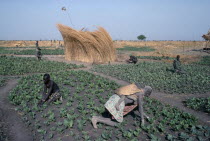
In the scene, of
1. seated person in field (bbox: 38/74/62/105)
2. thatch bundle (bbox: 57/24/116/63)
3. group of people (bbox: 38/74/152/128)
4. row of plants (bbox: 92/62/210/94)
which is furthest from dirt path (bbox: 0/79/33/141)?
thatch bundle (bbox: 57/24/116/63)

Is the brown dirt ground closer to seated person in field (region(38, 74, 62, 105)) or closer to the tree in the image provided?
seated person in field (region(38, 74, 62, 105))

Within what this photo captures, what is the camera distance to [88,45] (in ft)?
48.6

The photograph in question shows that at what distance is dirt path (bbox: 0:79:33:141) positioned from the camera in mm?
4426

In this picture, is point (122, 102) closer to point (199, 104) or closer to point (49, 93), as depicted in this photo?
point (49, 93)

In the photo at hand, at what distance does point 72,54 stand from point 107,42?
9.99 ft

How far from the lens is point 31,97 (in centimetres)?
629

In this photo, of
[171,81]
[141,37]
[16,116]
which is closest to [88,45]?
[171,81]

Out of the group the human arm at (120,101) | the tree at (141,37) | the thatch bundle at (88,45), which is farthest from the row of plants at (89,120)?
the tree at (141,37)

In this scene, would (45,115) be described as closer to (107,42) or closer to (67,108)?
(67,108)

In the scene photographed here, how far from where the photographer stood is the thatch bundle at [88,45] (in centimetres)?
1461

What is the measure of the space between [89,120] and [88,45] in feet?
34.4

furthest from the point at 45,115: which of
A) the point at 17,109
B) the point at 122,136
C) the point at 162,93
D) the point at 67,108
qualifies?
the point at 162,93

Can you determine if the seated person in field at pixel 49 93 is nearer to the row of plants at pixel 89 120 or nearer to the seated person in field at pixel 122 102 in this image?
the row of plants at pixel 89 120

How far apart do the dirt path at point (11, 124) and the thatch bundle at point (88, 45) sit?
8.94 meters
